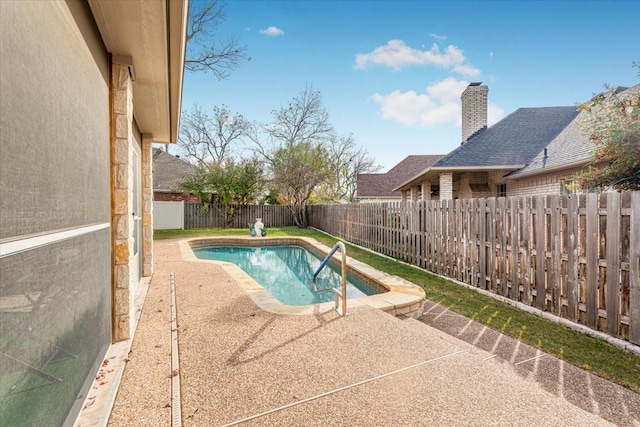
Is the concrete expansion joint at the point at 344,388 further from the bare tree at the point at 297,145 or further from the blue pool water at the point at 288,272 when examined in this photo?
the bare tree at the point at 297,145

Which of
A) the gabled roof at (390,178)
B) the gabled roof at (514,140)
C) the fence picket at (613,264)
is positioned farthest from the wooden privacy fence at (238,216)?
the fence picket at (613,264)

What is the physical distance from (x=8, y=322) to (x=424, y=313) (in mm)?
4265

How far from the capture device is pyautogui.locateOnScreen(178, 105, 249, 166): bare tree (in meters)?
26.2

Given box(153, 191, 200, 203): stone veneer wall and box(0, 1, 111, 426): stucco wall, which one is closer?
box(0, 1, 111, 426): stucco wall

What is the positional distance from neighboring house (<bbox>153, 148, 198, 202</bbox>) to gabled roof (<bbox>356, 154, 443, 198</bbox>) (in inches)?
608

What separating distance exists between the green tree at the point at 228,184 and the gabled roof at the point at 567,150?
13.9 meters

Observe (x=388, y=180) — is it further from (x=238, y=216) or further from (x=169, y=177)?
(x=169, y=177)

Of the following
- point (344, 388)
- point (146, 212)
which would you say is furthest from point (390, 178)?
point (344, 388)

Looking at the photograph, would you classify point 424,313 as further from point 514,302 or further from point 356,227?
point 356,227

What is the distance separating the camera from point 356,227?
1183cm

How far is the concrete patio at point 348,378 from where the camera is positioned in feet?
6.40

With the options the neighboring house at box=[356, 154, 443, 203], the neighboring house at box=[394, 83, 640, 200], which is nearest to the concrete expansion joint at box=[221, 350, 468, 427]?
the neighboring house at box=[394, 83, 640, 200]

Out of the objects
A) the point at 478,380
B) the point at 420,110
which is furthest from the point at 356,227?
the point at 420,110

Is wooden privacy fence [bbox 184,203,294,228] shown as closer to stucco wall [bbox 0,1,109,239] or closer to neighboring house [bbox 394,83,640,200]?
neighboring house [bbox 394,83,640,200]
